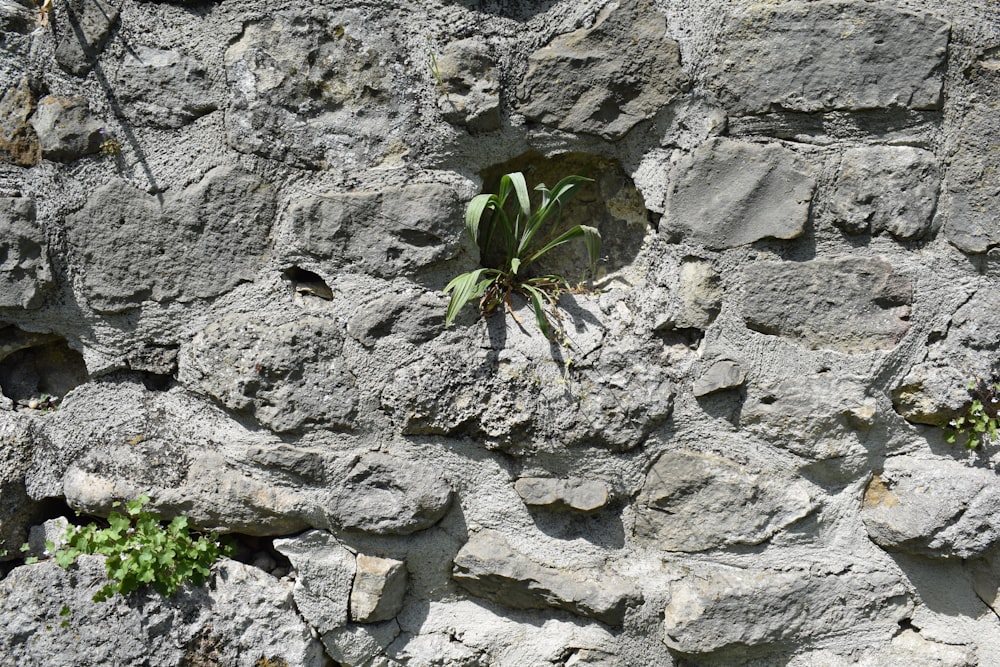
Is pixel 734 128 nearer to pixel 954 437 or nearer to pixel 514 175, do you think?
pixel 514 175

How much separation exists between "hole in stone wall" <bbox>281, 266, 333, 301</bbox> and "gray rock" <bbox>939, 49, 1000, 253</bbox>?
3.87ft

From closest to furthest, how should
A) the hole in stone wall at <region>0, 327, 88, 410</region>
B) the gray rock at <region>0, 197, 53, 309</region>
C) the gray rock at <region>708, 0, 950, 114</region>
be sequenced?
the gray rock at <region>708, 0, 950, 114</region>, the gray rock at <region>0, 197, 53, 309</region>, the hole in stone wall at <region>0, 327, 88, 410</region>

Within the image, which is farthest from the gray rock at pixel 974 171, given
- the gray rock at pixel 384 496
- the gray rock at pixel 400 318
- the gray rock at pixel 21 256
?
the gray rock at pixel 21 256

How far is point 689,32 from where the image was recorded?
142cm

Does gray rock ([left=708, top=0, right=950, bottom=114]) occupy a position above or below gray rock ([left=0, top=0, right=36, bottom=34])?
below

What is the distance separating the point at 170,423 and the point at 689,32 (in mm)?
1263

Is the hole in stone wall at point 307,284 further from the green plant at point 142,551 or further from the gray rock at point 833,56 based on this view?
the gray rock at point 833,56

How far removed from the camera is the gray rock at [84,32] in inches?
56.9

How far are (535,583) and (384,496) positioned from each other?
1.11ft

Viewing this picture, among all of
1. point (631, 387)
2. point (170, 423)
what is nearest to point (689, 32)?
point (631, 387)

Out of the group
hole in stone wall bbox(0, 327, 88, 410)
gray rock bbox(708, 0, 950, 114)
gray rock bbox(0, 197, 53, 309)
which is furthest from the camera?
hole in stone wall bbox(0, 327, 88, 410)

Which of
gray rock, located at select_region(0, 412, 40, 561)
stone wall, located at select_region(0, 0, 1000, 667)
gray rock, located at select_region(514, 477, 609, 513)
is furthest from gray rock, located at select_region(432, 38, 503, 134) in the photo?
gray rock, located at select_region(0, 412, 40, 561)

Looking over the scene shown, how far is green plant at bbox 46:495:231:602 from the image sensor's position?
1.44 metres

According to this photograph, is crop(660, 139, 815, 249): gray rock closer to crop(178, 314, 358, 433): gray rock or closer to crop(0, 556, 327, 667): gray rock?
crop(178, 314, 358, 433): gray rock
